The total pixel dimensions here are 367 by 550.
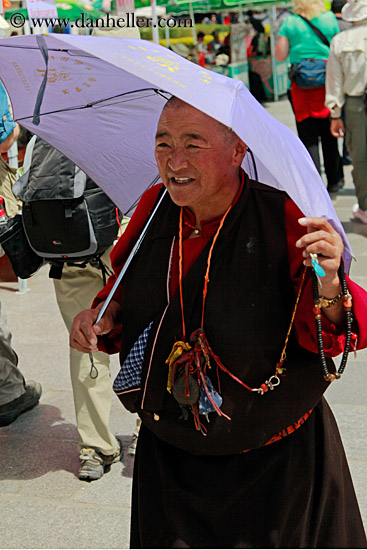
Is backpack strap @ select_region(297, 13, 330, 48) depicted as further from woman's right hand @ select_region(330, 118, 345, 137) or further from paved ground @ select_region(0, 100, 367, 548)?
paved ground @ select_region(0, 100, 367, 548)

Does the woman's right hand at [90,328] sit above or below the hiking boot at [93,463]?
above

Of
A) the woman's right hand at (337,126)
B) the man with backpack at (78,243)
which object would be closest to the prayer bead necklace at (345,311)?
the man with backpack at (78,243)

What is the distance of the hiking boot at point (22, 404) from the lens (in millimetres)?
4672

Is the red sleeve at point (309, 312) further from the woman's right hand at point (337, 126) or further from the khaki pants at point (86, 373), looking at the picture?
the woman's right hand at point (337, 126)

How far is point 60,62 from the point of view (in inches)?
96.4

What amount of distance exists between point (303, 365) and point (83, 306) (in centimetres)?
196

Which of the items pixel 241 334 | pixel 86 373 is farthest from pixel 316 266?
pixel 86 373

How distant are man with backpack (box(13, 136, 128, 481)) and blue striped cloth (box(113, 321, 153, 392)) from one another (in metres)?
1.23

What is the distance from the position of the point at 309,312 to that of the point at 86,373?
6.87 feet

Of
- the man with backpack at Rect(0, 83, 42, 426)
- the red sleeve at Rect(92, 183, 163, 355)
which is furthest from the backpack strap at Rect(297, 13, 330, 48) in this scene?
the red sleeve at Rect(92, 183, 163, 355)

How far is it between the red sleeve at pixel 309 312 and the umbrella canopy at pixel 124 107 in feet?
0.36

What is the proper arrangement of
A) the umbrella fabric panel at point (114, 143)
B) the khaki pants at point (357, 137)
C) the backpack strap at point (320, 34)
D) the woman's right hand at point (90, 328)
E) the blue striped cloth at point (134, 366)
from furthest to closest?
1. the backpack strap at point (320, 34)
2. the khaki pants at point (357, 137)
3. the umbrella fabric panel at point (114, 143)
4. the woman's right hand at point (90, 328)
5. the blue striped cloth at point (134, 366)

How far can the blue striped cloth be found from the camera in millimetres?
2346

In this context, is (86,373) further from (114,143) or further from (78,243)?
(114,143)
